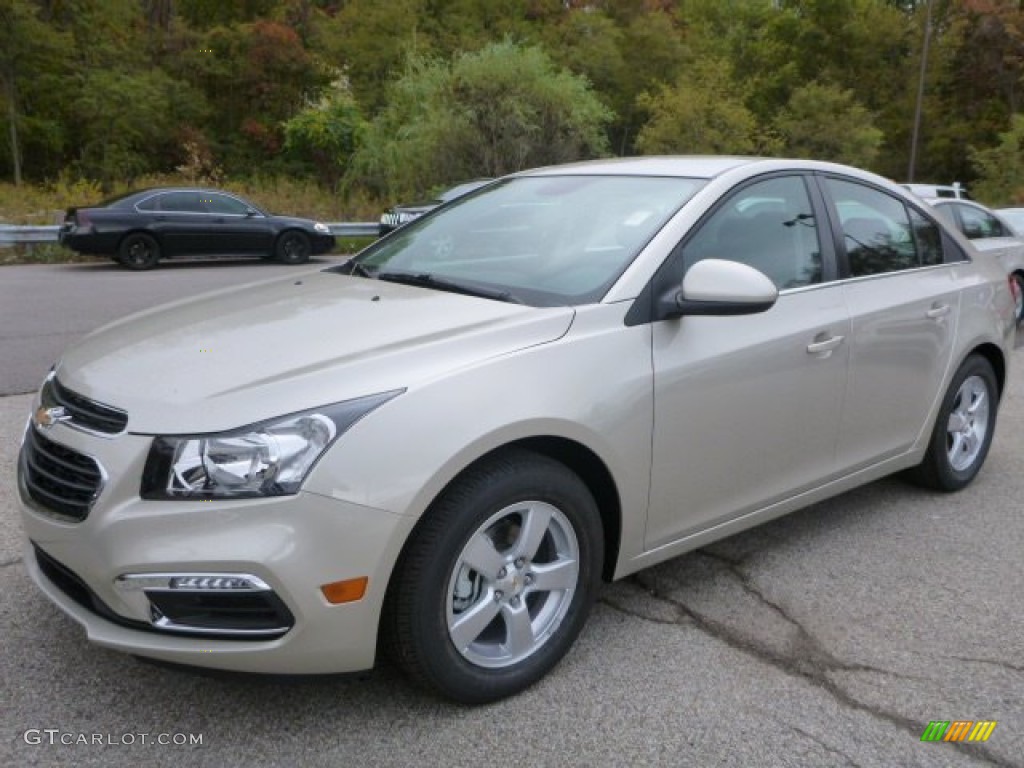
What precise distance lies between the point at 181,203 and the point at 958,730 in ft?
50.3

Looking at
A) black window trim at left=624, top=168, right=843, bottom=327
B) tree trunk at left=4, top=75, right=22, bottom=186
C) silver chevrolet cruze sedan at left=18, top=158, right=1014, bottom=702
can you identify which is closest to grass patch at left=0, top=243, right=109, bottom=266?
silver chevrolet cruze sedan at left=18, top=158, right=1014, bottom=702

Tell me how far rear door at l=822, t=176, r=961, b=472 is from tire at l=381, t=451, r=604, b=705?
1.51m

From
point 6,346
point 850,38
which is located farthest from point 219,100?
point 6,346

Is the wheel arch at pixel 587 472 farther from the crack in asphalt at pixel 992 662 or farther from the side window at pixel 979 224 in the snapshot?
the side window at pixel 979 224

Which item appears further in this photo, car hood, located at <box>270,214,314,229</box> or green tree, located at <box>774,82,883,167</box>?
green tree, located at <box>774,82,883,167</box>

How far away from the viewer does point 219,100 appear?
3828cm

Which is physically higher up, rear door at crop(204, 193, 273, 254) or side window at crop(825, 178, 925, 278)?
side window at crop(825, 178, 925, 278)

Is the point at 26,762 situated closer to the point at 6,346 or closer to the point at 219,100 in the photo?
the point at 6,346

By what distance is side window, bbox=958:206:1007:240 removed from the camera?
10374mm

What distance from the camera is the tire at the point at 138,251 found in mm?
15188

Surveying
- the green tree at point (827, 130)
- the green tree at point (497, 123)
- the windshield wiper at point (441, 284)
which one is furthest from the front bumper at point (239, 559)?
the green tree at point (827, 130)

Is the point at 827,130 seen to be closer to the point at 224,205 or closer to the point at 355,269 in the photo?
the point at 224,205

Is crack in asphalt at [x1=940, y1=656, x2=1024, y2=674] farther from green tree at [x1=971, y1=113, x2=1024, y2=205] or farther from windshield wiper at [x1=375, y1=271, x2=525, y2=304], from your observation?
green tree at [x1=971, y1=113, x2=1024, y2=205]

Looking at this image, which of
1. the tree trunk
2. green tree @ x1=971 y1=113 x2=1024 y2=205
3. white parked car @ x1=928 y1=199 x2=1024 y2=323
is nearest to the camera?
white parked car @ x1=928 y1=199 x2=1024 y2=323
